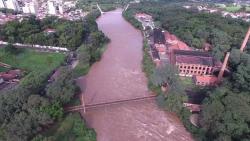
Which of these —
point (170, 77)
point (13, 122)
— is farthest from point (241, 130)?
point (13, 122)

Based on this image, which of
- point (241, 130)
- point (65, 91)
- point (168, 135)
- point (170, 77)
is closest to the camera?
point (241, 130)

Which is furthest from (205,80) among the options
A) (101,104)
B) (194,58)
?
(101,104)

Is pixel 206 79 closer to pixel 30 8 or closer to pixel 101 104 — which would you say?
pixel 101 104

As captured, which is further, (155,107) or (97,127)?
(155,107)

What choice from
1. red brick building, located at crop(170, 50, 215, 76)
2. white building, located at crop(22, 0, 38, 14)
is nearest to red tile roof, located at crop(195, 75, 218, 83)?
red brick building, located at crop(170, 50, 215, 76)

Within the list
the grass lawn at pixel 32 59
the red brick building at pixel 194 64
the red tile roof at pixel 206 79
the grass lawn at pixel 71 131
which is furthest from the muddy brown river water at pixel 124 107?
the red tile roof at pixel 206 79

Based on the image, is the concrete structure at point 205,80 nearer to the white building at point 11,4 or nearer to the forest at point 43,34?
the forest at point 43,34

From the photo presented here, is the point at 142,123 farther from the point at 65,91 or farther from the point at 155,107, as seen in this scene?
the point at 65,91
